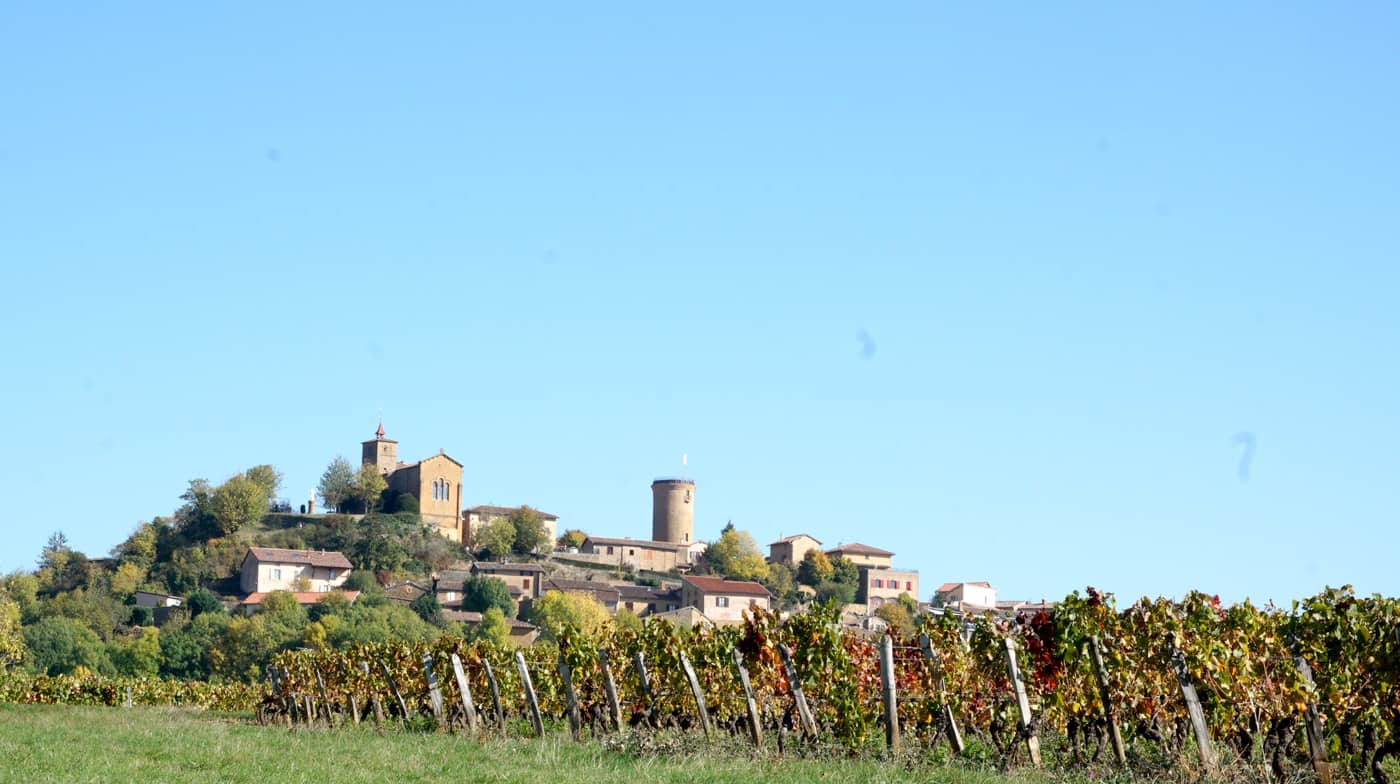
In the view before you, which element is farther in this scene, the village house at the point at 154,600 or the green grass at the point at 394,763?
the village house at the point at 154,600

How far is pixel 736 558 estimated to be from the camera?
130750mm

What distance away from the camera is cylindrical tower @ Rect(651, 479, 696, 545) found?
14900cm

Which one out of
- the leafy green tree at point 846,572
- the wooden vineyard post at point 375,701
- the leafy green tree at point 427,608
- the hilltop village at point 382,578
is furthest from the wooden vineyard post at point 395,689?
the leafy green tree at point 846,572

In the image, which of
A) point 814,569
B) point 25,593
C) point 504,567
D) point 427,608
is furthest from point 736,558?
point 25,593

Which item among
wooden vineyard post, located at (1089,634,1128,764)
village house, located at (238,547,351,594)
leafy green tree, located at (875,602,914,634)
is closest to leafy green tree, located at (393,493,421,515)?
village house, located at (238,547,351,594)

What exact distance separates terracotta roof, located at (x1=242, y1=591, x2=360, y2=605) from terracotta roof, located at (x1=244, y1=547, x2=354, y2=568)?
2.87 meters

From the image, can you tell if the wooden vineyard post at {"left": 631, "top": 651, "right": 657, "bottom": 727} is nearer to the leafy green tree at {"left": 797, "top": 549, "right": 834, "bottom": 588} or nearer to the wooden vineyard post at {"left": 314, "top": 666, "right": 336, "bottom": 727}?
the wooden vineyard post at {"left": 314, "top": 666, "right": 336, "bottom": 727}

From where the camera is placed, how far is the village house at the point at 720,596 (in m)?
113

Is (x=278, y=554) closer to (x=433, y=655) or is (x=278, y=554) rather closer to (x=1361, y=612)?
(x=433, y=655)

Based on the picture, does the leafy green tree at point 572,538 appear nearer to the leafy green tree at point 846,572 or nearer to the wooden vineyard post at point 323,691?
the leafy green tree at point 846,572

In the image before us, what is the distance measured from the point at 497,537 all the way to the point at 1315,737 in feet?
390

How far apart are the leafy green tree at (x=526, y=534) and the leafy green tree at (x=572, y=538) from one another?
21.5 ft

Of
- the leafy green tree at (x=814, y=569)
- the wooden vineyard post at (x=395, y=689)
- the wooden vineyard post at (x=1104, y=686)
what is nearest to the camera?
the wooden vineyard post at (x=1104, y=686)

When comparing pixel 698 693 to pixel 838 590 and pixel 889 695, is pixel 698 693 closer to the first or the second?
pixel 889 695
